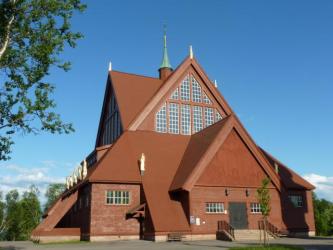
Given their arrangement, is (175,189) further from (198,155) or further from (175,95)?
(175,95)

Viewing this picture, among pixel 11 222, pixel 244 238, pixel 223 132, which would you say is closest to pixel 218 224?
pixel 244 238

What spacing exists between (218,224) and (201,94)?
52.9 ft

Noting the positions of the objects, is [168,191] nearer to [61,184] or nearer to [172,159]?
[172,159]

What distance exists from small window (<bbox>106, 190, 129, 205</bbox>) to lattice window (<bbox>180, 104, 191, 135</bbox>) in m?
10.5

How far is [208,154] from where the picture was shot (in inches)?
1264

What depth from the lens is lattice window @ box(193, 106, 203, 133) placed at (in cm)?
4150

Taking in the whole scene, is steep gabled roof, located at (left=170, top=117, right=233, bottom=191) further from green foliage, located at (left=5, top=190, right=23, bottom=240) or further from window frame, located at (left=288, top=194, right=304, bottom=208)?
green foliage, located at (left=5, top=190, right=23, bottom=240)

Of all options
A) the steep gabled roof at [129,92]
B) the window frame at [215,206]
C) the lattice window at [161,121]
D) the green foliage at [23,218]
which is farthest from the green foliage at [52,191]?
the window frame at [215,206]

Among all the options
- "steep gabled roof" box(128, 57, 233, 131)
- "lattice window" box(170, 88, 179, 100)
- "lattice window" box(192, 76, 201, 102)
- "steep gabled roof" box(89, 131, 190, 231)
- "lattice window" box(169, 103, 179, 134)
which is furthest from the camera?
"lattice window" box(192, 76, 201, 102)

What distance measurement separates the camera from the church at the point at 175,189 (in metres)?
31.1

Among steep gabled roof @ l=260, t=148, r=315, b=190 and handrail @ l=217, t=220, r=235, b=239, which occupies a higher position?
steep gabled roof @ l=260, t=148, r=315, b=190

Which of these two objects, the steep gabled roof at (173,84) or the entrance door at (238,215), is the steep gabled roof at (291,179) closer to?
the entrance door at (238,215)

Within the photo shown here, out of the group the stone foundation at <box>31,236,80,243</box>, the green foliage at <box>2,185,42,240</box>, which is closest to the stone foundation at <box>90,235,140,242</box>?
the stone foundation at <box>31,236,80,243</box>

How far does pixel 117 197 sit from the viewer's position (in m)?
33.0
